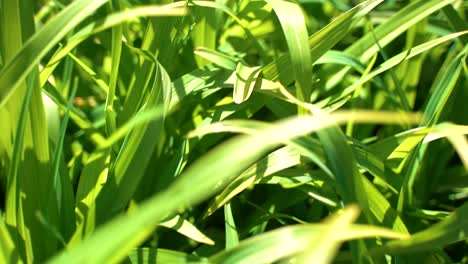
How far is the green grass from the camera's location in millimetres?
613

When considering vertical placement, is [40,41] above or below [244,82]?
above

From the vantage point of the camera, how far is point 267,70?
36.5 inches

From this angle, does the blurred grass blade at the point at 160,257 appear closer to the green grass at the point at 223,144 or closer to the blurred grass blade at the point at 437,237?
the green grass at the point at 223,144

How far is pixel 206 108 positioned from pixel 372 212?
0.34 metres

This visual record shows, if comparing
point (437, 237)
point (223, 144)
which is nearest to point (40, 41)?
point (223, 144)

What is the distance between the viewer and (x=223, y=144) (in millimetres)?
645

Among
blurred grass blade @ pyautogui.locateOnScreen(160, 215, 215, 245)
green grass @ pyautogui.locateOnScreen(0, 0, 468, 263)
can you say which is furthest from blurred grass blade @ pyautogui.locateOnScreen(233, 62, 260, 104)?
blurred grass blade @ pyautogui.locateOnScreen(160, 215, 215, 245)

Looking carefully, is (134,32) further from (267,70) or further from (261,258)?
(261,258)

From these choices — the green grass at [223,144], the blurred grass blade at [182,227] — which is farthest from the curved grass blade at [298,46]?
the blurred grass blade at [182,227]

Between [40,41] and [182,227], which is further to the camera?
[182,227]

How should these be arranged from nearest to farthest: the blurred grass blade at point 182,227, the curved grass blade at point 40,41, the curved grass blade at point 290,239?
the curved grass blade at point 290,239 < the curved grass blade at point 40,41 < the blurred grass blade at point 182,227

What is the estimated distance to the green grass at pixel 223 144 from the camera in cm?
61

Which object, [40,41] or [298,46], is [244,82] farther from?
[40,41]

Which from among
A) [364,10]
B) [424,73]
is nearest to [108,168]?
[364,10]
